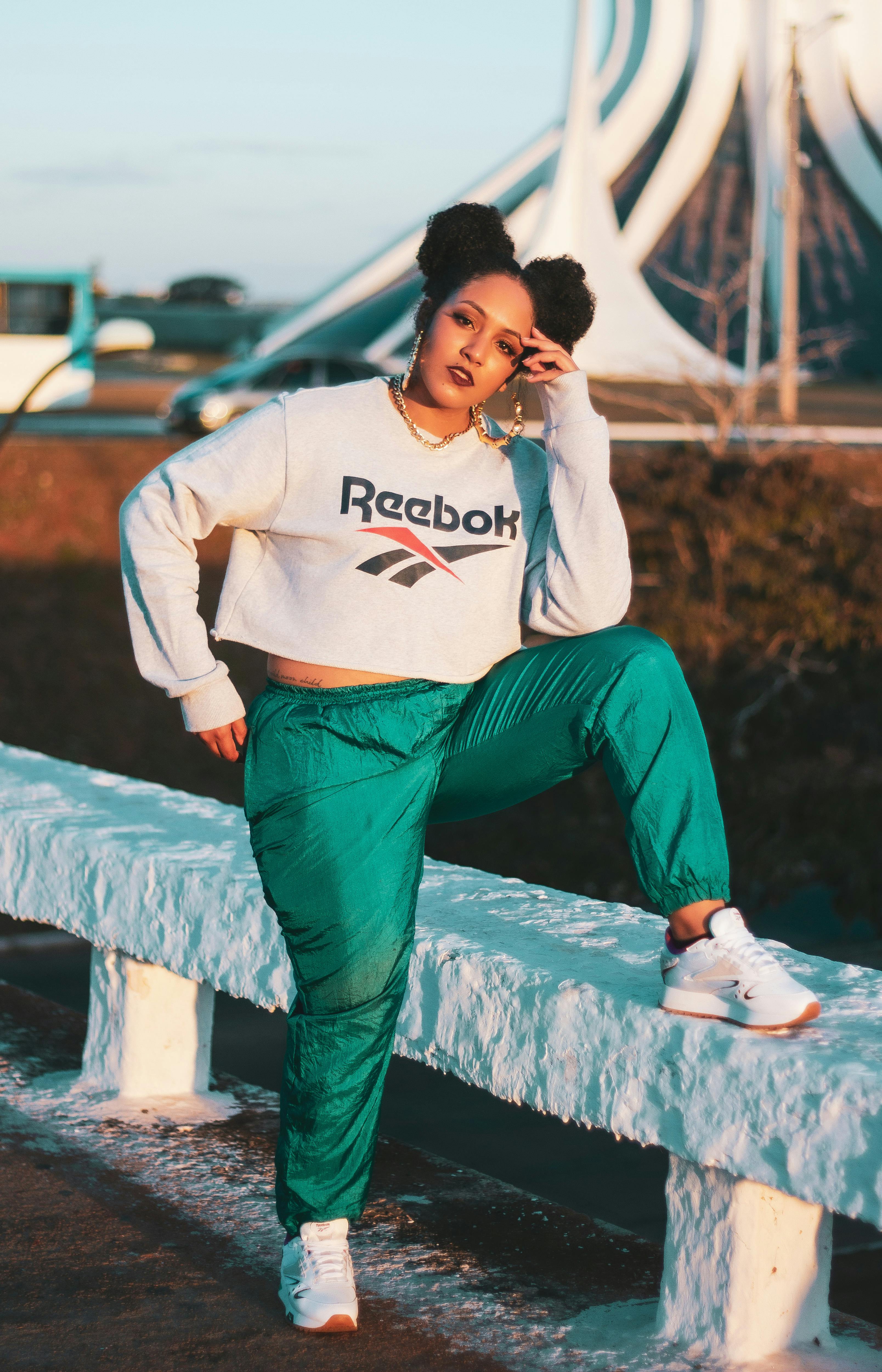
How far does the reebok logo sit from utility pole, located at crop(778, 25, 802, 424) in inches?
775

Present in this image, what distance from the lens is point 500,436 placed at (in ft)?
8.81

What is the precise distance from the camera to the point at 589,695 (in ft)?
7.97

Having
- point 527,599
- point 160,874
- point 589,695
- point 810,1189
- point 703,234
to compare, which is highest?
point 703,234

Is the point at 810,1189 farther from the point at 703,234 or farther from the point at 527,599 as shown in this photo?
the point at 703,234

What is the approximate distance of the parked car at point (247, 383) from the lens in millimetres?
20625

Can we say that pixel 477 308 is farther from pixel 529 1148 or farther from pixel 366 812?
pixel 529 1148

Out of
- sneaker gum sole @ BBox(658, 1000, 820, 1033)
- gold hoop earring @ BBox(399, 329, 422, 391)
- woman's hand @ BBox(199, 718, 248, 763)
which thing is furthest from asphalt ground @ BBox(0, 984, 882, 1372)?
gold hoop earring @ BBox(399, 329, 422, 391)

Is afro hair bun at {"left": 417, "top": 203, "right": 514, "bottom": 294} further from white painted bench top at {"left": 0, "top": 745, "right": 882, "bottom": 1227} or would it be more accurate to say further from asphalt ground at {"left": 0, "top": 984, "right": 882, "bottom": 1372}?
asphalt ground at {"left": 0, "top": 984, "right": 882, "bottom": 1372}

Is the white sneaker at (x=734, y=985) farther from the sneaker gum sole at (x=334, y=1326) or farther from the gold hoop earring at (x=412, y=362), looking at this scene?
the gold hoop earring at (x=412, y=362)

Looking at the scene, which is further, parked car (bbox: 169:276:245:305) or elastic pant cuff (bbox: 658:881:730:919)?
parked car (bbox: 169:276:245:305)

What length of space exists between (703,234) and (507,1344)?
47.2 metres

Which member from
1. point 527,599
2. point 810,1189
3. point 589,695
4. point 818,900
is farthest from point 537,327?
point 818,900

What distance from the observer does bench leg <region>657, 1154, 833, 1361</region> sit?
7.78 ft

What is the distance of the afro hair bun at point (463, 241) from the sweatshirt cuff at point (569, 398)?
0.82 ft
